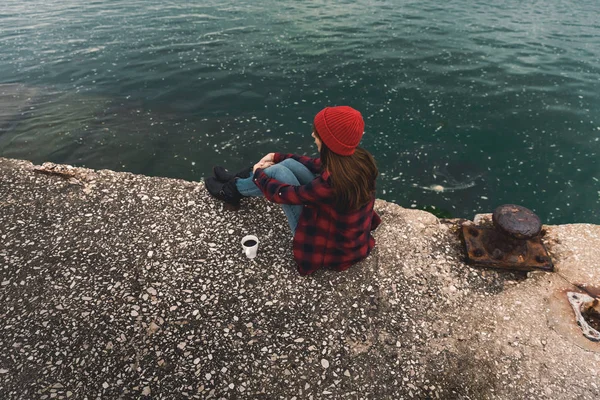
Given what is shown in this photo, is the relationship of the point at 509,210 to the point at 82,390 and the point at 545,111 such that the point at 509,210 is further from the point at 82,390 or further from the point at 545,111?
the point at 545,111

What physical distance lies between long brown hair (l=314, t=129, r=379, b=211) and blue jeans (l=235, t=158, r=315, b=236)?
0.86m

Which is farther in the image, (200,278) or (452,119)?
(452,119)

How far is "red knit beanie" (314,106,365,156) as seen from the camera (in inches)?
127

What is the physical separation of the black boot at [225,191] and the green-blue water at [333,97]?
4267 millimetres

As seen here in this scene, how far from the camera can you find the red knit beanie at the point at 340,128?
127 inches

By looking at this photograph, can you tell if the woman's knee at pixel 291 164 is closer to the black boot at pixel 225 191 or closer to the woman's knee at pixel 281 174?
the woman's knee at pixel 281 174

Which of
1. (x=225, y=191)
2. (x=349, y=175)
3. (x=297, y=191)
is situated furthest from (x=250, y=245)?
(x=349, y=175)

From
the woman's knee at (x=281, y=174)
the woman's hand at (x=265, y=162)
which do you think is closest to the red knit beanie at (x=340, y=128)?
the woman's knee at (x=281, y=174)

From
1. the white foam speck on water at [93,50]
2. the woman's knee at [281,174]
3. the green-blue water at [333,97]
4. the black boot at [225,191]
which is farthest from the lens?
the white foam speck on water at [93,50]

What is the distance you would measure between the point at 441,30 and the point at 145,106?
18.9m

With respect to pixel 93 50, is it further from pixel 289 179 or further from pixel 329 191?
pixel 329 191

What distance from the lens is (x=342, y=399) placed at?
3365 mm

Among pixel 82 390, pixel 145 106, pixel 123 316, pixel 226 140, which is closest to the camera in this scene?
pixel 82 390

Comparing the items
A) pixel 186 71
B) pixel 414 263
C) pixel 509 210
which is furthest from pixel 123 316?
pixel 186 71
